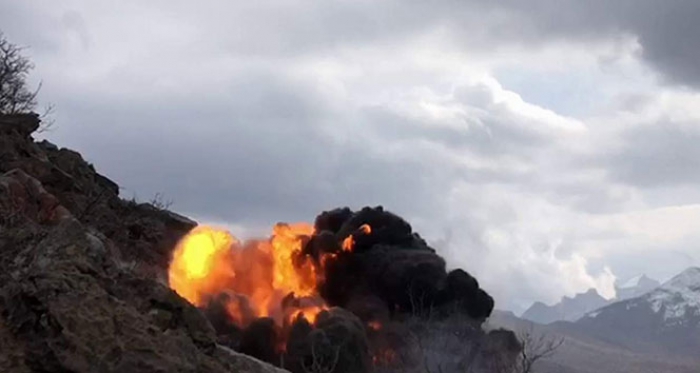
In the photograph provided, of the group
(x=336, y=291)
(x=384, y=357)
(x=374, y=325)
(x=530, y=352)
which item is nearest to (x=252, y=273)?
(x=336, y=291)

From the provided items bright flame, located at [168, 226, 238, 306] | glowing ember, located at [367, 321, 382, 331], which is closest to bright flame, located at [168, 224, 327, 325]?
bright flame, located at [168, 226, 238, 306]

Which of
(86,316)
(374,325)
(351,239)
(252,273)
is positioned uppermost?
(351,239)

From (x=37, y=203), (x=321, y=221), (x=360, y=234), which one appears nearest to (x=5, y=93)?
(x=37, y=203)

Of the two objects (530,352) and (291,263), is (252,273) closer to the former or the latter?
(291,263)

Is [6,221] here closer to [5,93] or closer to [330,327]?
[5,93]

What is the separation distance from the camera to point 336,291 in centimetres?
7656

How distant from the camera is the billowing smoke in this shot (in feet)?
205

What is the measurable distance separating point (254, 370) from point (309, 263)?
72.2m

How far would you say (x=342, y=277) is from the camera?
251ft

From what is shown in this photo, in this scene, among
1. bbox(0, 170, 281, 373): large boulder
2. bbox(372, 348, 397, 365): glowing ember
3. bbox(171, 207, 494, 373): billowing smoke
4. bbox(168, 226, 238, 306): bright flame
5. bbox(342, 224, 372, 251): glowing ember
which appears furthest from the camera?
bbox(342, 224, 372, 251): glowing ember

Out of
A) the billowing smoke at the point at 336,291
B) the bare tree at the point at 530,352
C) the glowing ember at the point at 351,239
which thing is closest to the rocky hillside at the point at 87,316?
the bare tree at the point at 530,352

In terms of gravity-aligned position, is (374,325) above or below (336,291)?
below

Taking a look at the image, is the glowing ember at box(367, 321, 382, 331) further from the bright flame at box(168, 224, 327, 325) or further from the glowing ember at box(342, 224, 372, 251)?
the glowing ember at box(342, 224, 372, 251)

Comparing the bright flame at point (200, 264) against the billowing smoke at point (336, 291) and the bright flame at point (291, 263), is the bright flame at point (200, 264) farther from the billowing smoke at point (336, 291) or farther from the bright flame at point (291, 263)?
the bright flame at point (291, 263)
